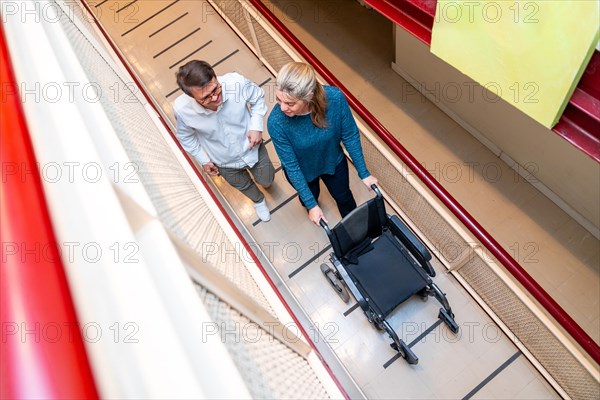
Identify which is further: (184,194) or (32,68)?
(184,194)

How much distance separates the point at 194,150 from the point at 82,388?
2.41 meters

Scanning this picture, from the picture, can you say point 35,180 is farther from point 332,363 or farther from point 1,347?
point 332,363

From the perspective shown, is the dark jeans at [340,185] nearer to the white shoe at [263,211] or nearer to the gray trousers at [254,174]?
the gray trousers at [254,174]

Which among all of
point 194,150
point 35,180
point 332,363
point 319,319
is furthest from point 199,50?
point 35,180

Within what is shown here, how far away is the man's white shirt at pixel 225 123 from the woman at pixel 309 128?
406mm

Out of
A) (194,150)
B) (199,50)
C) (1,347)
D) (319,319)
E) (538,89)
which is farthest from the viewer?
(199,50)

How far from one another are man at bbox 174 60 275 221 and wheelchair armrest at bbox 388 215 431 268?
1117 millimetres

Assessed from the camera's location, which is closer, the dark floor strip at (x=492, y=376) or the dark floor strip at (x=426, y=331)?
the dark floor strip at (x=492, y=376)

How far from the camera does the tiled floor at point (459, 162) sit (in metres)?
3.82

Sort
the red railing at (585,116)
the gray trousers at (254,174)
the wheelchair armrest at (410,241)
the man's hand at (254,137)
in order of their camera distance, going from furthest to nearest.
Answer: the gray trousers at (254,174), the man's hand at (254,137), the wheelchair armrest at (410,241), the red railing at (585,116)

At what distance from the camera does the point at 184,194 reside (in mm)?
1694

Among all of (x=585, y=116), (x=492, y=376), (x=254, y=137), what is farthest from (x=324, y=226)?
(x=492, y=376)

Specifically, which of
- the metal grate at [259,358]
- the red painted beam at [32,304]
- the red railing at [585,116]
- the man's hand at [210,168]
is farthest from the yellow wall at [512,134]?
the red painted beam at [32,304]

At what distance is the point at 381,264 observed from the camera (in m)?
3.09
